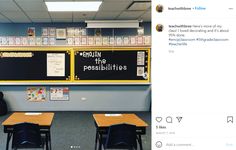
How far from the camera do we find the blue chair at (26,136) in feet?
11.2

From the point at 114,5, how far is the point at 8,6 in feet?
6.81

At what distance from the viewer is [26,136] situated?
3.46m

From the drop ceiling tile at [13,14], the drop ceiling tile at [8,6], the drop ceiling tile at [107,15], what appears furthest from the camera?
the drop ceiling tile at [107,15]

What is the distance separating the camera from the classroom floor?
485cm

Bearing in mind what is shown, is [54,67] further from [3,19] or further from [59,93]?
[3,19]

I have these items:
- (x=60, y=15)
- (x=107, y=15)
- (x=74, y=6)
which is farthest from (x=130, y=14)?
(x=60, y=15)

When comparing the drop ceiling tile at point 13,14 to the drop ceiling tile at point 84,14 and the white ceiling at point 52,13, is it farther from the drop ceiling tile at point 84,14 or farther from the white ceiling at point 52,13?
the drop ceiling tile at point 84,14

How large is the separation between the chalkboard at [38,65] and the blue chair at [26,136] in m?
4.14
